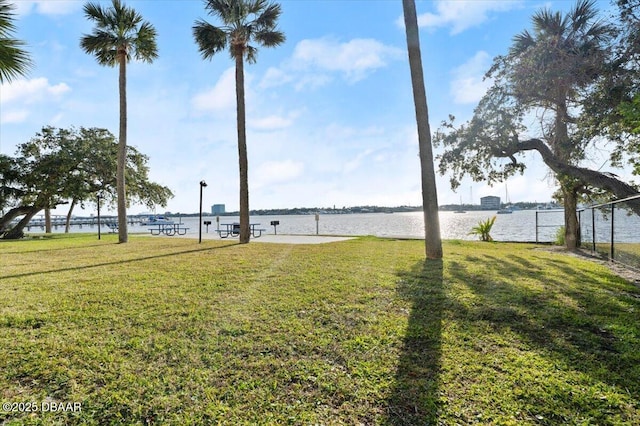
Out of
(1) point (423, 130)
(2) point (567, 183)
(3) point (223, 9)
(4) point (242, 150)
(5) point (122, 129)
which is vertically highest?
(3) point (223, 9)

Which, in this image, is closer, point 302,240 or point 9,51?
point 9,51

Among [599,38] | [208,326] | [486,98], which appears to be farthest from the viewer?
[486,98]

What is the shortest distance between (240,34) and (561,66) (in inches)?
446

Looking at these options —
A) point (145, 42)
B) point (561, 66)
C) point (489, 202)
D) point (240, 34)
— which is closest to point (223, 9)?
point (240, 34)

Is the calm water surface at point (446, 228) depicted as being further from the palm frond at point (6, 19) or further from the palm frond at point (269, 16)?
the palm frond at point (6, 19)

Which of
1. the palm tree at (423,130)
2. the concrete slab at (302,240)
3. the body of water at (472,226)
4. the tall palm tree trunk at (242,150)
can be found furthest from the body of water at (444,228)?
the palm tree at (423,130)

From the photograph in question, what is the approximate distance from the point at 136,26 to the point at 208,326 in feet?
52.7

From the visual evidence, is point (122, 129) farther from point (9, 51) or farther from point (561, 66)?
point (561, 66)

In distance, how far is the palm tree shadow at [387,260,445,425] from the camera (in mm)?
2088

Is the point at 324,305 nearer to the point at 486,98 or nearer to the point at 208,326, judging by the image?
the point at 208,326

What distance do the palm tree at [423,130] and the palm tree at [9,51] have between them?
8.61 metres

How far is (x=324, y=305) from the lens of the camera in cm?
425

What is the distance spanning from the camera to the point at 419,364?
2.70 meters

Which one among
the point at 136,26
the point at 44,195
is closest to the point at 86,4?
the point at 136,26
